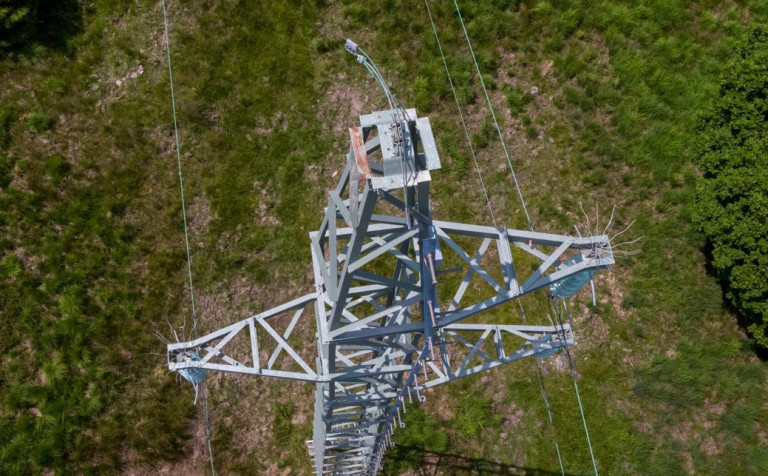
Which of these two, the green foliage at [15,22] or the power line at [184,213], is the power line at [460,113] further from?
the green foliage at [15,22]

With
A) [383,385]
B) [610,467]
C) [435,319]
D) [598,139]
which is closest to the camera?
[435,319]

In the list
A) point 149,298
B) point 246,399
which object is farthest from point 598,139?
point 149,298

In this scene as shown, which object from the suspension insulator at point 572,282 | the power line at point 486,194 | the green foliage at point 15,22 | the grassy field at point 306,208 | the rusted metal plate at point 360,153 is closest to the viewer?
the rusted metal plate at point 360,153

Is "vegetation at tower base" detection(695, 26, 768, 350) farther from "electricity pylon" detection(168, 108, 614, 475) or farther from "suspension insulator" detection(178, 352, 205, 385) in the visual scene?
"suspension insulator" detection(178, 352, 205, 385)

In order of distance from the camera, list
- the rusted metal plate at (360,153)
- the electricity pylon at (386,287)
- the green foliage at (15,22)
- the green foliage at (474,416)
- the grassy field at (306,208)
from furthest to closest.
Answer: the green foliage at (15,22) < the green foliage at (474,416) < the grassy field at (306,208) < the electricity pylon at (386,287) < the rusted metal plate at (360,153)

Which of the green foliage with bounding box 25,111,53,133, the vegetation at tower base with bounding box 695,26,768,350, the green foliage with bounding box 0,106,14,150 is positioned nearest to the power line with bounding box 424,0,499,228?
the vegetation at tower base with bounding box 695,26,768,350

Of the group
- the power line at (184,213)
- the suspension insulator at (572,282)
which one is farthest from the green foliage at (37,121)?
the suspension insulator at (572,282)

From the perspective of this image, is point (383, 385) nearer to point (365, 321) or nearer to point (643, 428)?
point (365, 321)

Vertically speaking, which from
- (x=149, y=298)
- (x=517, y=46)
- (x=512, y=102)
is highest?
(x=517, y=46)
